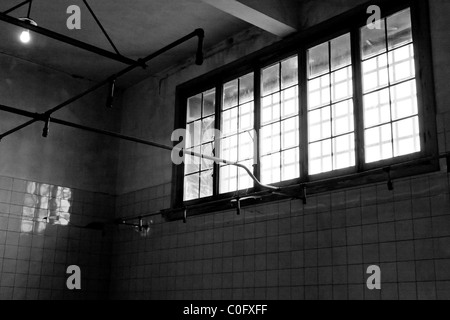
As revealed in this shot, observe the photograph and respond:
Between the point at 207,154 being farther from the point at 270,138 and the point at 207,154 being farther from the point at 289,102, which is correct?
the point at 289,102

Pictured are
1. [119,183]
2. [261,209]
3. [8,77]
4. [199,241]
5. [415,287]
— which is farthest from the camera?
[119,183]

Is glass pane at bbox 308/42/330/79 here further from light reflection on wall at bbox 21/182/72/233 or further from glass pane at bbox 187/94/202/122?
light reflection on wall at bbox 21/182/72/233

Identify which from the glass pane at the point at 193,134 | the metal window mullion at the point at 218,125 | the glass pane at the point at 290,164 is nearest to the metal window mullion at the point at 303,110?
the glass pane at the point at 290,164

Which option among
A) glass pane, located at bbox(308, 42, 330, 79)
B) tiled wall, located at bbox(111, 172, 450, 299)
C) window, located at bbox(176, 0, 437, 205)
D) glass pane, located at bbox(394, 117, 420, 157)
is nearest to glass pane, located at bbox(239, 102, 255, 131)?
window, located at bbox(176, 0, 437, 205)

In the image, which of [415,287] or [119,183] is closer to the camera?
[415,287]

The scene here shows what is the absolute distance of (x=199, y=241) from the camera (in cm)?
650

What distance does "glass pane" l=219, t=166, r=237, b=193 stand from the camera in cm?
638

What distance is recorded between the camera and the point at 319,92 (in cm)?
571

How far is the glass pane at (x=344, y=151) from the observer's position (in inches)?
208

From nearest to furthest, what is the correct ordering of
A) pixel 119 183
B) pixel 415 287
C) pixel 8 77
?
pixel 415 287 < pixel 8 77 < pixel 119 183

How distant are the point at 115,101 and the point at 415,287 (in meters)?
5.17

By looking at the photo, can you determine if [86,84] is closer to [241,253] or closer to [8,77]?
[8,77]
